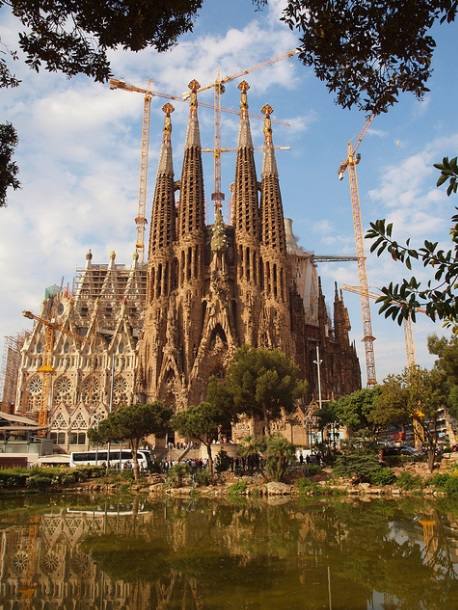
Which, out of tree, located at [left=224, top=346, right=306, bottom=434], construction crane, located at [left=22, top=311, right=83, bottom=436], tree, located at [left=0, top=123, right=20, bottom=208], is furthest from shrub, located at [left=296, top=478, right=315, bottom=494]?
construction crane, located at [left=22, top=311, right=83, bottom=436]

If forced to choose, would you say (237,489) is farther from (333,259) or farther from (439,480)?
(333,259)

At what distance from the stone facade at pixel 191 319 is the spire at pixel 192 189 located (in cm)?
14

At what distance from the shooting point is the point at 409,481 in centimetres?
2616

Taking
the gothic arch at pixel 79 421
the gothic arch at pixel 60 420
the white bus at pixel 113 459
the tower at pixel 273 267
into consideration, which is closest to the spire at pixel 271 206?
the tower at pixel 273 267

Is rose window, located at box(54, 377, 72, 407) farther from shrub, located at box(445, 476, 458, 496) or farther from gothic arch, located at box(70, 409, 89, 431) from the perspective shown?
shrub, located at box(445, 476, 458, 496)

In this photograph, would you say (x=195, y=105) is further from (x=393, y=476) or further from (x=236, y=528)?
(x=236, y=528)

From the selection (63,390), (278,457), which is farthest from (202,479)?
(63,390)

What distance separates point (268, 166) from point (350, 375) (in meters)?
30.1

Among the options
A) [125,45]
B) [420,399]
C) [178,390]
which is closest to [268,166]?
[178,390]

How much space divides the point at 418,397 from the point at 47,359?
4820cm

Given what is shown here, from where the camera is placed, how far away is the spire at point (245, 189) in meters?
62.6

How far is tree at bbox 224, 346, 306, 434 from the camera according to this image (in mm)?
35375

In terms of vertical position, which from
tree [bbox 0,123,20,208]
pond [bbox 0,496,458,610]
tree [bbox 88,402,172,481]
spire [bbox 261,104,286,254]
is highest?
spire [bbox 261,104,286,254]

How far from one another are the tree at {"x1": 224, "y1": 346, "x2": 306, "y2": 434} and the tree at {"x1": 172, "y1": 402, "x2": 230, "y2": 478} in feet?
5.82
